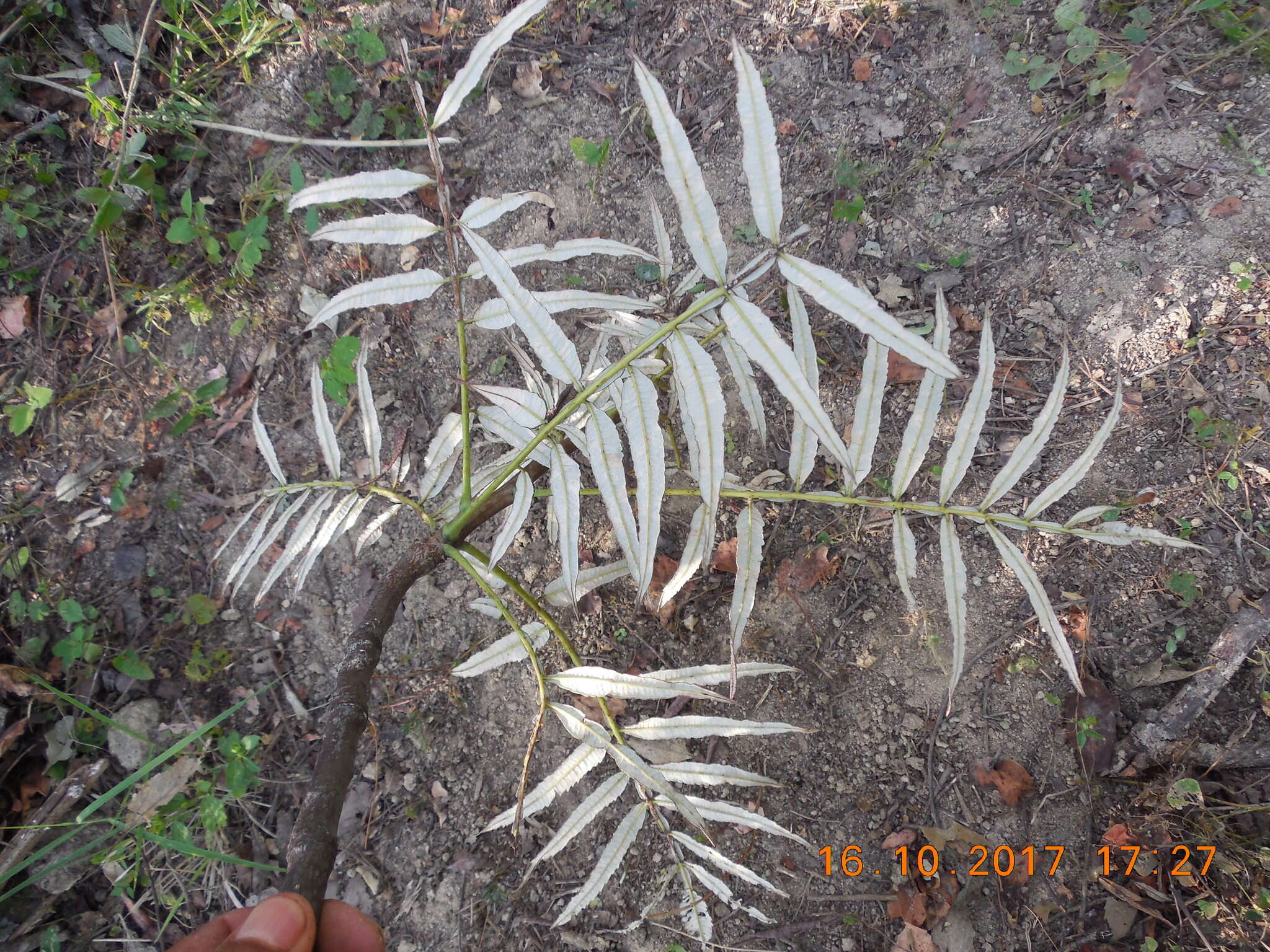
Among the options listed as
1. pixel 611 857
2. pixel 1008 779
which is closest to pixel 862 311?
pixel 611 857

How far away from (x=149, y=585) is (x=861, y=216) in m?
2.45

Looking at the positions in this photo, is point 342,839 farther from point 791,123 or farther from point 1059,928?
point 791,123

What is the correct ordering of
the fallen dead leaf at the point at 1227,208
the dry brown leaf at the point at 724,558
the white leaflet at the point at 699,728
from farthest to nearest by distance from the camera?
the dry brown leaf at the point at 724,558, the fallen dead leaf at the point at 1227,208, the white leaflet at the point at 699,728

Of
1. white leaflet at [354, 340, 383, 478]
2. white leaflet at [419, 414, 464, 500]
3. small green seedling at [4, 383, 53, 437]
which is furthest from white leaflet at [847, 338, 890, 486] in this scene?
small green seedling at [4, 383, 53, 437]

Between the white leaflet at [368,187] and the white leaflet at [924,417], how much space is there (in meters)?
0.88

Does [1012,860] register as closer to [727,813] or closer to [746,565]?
[727,813]

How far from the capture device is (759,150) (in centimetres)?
81

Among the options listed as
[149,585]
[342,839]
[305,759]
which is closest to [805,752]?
[342,839]

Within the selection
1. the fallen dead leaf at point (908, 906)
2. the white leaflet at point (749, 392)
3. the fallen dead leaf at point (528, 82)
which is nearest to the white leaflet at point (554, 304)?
the white leaflet at point (749, 392)

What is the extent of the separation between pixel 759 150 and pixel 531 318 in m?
0.40

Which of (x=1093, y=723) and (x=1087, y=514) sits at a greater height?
(x=1087, y=514)

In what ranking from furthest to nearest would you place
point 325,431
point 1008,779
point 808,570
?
point 808,570
point 1008,779
point 325,431

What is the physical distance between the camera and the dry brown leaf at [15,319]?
2.26m

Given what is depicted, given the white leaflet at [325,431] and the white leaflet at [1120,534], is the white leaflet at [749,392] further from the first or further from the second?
the white leaflet at [325,431]
